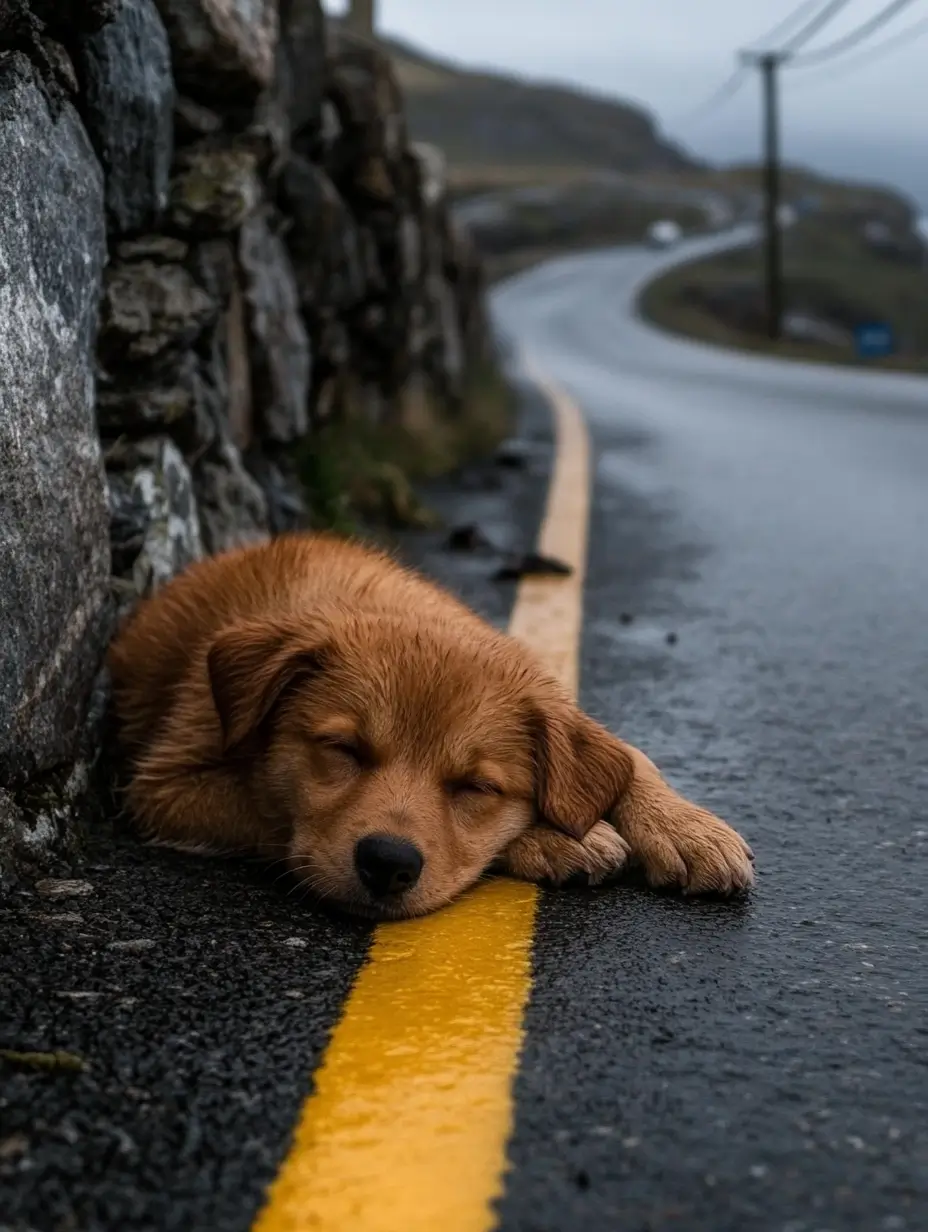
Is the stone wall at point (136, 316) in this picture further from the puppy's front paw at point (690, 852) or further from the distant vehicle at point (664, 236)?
the distant vehicle at point (664, 236)

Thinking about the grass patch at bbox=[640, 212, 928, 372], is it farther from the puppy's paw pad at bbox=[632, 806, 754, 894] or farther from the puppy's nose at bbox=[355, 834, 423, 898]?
the puppy's nose at bbox=[355, 834, 423, 898]

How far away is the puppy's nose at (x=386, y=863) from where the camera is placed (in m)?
3.39

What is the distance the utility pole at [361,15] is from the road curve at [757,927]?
234 inches

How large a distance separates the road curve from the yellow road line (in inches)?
2.5

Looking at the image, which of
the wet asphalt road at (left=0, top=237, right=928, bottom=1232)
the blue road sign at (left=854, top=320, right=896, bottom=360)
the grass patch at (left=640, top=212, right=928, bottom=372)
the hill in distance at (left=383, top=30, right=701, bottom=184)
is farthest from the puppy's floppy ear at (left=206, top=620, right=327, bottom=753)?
the hill in distance at (left=383, top=30, right=701, bottom=184)

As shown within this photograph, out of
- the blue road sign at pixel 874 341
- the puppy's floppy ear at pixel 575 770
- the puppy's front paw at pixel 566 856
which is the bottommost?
the blue road sign at pixel 874 341

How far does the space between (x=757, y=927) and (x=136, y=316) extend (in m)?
2.82

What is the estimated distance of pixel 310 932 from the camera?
134 inches

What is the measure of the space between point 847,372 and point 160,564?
24576 mm

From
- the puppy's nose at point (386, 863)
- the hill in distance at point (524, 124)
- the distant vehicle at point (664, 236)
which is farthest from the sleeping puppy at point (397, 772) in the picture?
the hill in distance at point (524, 124)

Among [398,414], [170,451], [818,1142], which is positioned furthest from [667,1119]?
[398,414]

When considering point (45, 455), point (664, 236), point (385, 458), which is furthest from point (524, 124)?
point (45, 455)

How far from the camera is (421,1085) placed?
263 cm

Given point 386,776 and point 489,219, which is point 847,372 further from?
point 489,219
